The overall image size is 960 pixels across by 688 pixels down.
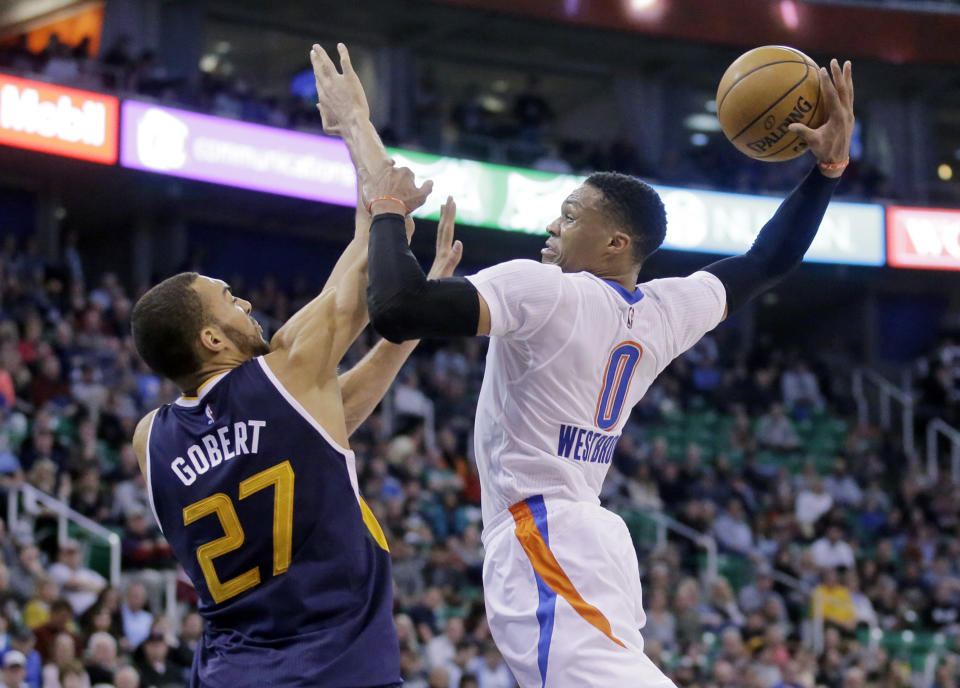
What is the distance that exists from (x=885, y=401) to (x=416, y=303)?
70.9 ft

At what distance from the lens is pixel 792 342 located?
1053 inches

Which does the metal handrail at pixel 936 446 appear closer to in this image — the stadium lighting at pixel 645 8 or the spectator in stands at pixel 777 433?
the spectator in stands at pixel 777 433

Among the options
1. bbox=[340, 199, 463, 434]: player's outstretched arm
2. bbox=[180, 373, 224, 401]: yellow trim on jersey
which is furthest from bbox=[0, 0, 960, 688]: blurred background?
bbox=[180, 373, 224, 401]: yellow trim on jersey

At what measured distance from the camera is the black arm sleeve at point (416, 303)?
3.30 m

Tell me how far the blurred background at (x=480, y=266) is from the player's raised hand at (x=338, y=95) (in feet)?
19.9

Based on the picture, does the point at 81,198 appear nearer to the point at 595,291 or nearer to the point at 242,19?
the point at 242,19

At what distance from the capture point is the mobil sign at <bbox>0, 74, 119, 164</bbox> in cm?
1584

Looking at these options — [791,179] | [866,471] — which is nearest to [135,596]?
[866,471]

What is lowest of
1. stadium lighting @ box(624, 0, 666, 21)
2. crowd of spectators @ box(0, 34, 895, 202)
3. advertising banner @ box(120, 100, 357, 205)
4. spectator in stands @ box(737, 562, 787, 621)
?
spectator in stands @ box(737, 562, 787, 621)

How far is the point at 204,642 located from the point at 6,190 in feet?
57.3

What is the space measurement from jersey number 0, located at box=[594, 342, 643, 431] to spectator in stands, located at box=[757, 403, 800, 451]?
664 inches

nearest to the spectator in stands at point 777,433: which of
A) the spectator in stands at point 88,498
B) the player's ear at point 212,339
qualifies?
the spectator in stands at point 88,498

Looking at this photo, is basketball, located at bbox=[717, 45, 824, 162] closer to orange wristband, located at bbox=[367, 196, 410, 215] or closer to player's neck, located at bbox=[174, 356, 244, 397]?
orange wristband, located at bbox=[367, 196, 410, 215]

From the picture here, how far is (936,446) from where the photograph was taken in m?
22.4
